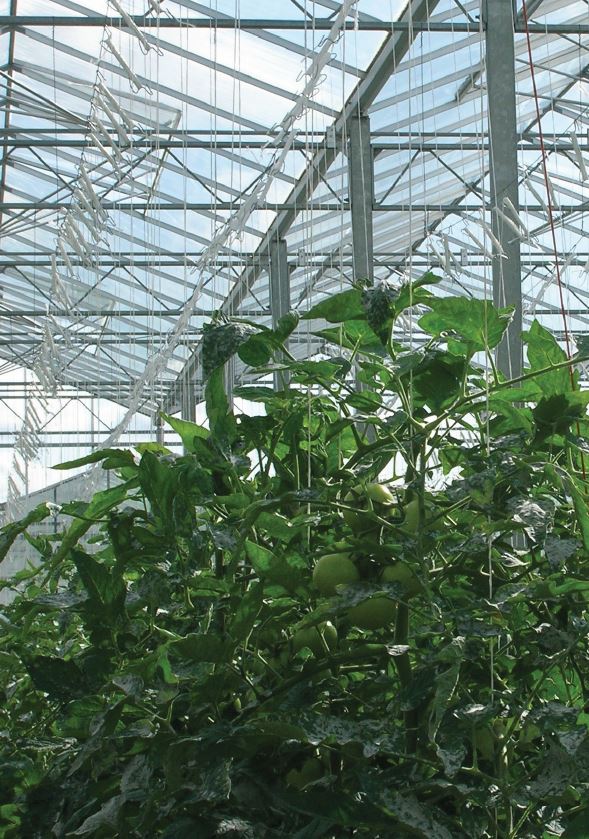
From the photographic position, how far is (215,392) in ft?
2.68

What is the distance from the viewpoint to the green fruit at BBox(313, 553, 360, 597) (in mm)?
720

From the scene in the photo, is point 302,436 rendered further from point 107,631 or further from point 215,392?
point 107,631

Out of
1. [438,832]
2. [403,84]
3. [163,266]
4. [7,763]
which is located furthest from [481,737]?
[163,266]

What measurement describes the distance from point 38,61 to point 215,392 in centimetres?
880

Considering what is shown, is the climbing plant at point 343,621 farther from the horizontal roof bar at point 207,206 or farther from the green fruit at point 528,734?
the horizontal roof bar at point 207,206

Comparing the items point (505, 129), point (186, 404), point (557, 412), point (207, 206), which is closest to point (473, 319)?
point (557, 412)

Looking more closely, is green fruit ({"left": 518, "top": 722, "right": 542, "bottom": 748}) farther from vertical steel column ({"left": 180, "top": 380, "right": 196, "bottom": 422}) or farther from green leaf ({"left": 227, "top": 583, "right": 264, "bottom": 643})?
vertical steel column ({"left": 180, "top": 380, "right": 196, "bottom": 422})

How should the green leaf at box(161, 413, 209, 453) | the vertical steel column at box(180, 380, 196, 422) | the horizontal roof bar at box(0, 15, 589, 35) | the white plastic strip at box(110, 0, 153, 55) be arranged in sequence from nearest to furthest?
the green leaf at box(161, 413, 209, 453), the white plastic strip at box(110, 0, 153, 55), the horizontal roof bar at box(0, 15, 589, 35), the vertical steel column at box(180, 380, 196, 422)

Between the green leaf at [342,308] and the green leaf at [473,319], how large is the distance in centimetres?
5

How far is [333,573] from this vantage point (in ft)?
2.37

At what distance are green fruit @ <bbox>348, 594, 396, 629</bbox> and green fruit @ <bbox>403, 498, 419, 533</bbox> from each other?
0.05 metres

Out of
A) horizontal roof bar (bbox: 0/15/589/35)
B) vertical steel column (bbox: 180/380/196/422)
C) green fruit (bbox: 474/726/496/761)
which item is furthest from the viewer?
vertical steel column (bbox: 180/380/196/422)

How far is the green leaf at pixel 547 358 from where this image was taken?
81 centimetres

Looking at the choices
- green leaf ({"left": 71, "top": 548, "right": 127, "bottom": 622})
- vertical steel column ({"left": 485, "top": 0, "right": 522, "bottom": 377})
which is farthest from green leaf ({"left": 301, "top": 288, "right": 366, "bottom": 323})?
vertical steel column ({"left": 485, "top": 0, "right": 522, "bottom": 377})
